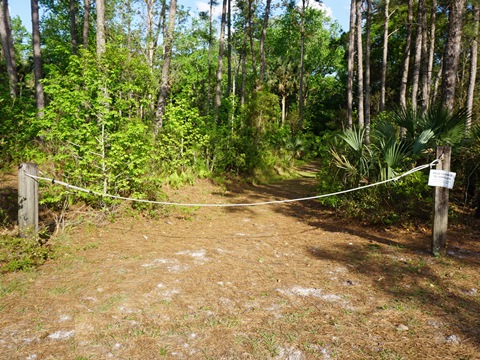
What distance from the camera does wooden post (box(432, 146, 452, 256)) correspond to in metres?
4.79

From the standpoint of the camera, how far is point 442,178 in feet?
15.4

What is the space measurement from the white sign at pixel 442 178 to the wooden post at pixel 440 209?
0.36ft

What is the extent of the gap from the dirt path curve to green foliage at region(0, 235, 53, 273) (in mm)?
190

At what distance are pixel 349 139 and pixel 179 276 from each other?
16.6 ft

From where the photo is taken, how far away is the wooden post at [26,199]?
4.39 meters

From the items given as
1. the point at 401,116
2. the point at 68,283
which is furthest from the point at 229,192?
the point at 68,283

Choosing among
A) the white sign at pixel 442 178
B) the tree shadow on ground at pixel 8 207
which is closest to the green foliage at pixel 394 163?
the white sign at pixel 442 178

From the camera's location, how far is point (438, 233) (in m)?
4.91

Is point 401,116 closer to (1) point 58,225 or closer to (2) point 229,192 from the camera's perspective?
(2) point 229,192

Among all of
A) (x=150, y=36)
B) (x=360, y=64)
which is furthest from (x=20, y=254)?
(x=360, y=64)

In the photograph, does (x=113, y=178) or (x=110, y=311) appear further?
(x=113, y=178)

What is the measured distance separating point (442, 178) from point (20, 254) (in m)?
5.83

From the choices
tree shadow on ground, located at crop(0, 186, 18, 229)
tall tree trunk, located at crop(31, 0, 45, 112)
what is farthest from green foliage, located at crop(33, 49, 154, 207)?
tall tree trunk, located at crop(31, 0, 45, 112)

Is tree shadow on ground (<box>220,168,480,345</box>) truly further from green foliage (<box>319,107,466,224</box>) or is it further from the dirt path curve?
Result: green foliage (<box>319,107,466,224</box>)
